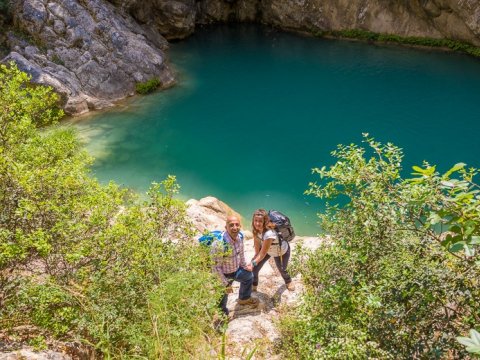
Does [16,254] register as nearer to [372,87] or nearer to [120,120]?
[120,120]

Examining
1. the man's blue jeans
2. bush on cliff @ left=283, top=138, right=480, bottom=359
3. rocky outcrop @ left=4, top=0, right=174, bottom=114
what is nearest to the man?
the man's blue jeans

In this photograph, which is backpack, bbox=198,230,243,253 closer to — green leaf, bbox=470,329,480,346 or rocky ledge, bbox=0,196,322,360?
rocky ledge, bbox=0,196,322,360

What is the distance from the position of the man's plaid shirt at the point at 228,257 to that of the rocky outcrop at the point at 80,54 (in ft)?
49.5

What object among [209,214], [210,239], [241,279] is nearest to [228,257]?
[210,239]

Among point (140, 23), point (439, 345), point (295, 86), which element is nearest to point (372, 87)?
point (295, 86)

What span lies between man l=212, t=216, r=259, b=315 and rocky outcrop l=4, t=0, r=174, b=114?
15.1 metres

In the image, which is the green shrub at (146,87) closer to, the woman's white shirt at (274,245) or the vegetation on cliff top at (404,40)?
the vegetation on cliff top at (404,40)

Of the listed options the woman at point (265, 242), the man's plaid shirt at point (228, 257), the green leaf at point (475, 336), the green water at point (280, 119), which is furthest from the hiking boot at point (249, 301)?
the green water at point (280, 119)

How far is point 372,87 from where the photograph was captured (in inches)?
877

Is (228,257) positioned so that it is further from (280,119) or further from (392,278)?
(280,119)

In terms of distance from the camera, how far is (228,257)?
680 centimetres

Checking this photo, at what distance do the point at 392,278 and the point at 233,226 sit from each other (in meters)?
2.62

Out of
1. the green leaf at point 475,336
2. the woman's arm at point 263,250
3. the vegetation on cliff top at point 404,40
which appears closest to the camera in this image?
the green leaf at point 475,336

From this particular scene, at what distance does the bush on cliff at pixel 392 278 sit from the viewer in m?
4.37
